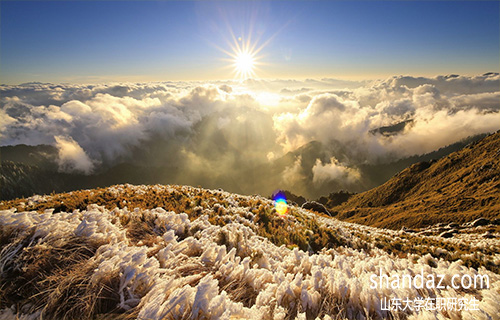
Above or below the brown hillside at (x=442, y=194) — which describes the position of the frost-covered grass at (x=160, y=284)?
above

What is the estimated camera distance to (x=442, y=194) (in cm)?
9488

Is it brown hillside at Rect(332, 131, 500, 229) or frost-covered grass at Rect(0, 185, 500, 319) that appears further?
brown hillside at Rect(332, 131, 500, 229)

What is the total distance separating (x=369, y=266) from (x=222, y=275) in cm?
273

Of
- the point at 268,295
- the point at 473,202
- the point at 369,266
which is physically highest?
the point at 268,295

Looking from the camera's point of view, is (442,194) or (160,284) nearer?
(160,284)

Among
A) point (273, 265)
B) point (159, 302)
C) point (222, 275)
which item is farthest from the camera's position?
point (273, 265)

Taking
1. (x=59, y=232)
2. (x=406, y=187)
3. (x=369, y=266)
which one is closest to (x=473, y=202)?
(x=406, y=187)

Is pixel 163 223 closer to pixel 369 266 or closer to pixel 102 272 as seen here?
pixel 102 272

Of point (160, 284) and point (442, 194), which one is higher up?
point (160, 284)

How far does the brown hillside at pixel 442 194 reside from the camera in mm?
66875

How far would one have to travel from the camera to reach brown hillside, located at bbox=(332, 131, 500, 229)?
6688cm

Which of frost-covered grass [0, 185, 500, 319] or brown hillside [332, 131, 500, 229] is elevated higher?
frost-covered grass [0, 185, 500, 319]

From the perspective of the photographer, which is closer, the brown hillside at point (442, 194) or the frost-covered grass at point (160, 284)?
the frost-covered grass at point (160, 284)

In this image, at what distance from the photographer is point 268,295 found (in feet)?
7.94
